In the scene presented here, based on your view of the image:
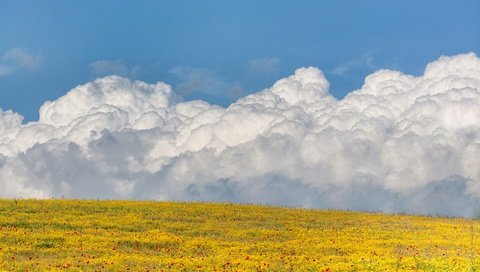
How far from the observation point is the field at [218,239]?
3023 cm

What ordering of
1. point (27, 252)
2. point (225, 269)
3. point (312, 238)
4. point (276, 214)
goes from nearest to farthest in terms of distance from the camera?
1. point (225, 269)
2. point (27, 252)
3. point (312, 238)
4. point (276, 214)

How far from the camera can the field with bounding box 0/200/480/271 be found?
3023 centimetres

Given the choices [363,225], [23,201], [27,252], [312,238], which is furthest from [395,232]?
[23,201]

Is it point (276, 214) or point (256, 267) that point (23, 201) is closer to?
point (276, 214)

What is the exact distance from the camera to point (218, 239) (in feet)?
138

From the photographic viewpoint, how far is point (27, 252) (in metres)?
34.5

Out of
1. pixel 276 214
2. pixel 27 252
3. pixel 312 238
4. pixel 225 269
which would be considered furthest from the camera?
pixel 276 214

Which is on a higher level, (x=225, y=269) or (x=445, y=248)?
(x=445, y=248)

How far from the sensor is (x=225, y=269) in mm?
28703

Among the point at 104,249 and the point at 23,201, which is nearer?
the point at 104,249

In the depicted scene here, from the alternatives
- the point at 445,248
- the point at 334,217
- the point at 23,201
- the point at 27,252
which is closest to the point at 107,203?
the point at 23,201

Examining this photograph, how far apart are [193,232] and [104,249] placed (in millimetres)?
10233

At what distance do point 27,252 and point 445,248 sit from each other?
24561mm

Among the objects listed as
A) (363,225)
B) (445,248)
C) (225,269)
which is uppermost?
(363,225)
